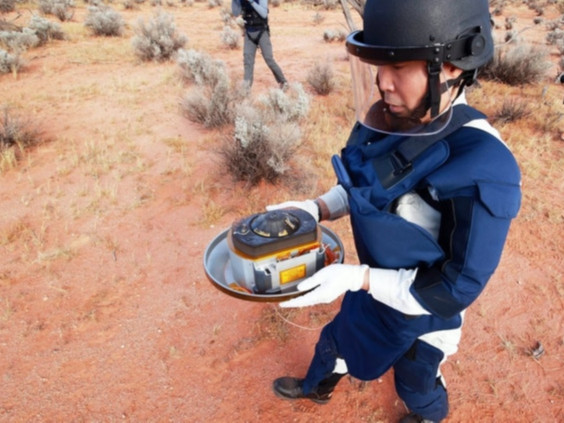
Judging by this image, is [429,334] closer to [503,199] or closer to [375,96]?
[503,199]

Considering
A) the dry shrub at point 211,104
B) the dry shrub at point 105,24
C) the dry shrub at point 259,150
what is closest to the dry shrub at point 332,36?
the dry shrub at point 105,24

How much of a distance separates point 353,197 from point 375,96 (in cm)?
43

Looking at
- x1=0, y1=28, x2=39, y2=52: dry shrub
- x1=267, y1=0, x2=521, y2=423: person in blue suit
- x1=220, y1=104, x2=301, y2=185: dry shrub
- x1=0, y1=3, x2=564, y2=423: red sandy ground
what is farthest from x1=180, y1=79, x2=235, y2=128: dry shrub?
x1=0, y1=28, x2=39, y2=52: dry shrub

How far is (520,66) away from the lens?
7.69 m

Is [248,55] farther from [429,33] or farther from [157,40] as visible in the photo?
[429,33]

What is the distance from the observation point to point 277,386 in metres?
2.43

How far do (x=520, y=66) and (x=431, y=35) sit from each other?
8124mm

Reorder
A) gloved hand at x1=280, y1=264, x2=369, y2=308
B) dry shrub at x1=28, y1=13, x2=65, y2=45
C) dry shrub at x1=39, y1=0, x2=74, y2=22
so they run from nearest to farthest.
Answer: gloved hand at x1=280, y1=264, x2=369, y2=308 < dry shrub at x1=28, y1=13, x2=65, y2=45 < dry shrub at x1=39, y1=0, x2=74, y2=22

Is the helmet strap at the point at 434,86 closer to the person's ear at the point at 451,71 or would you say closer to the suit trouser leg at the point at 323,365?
the person's ear at the point at 451,71

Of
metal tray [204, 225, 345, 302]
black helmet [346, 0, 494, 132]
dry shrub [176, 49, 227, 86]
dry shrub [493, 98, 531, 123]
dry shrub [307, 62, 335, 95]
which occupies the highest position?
black helmet [346, 0, 494, 132]

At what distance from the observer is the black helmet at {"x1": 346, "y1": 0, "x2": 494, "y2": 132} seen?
45.1 inches

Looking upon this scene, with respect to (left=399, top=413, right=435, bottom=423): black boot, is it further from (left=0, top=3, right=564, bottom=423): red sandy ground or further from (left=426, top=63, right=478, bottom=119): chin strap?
(left=426, top=63, right=478, bottom=119): chin strap

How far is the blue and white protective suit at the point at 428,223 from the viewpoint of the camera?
43.9 inches

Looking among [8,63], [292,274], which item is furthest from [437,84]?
[8,63]
